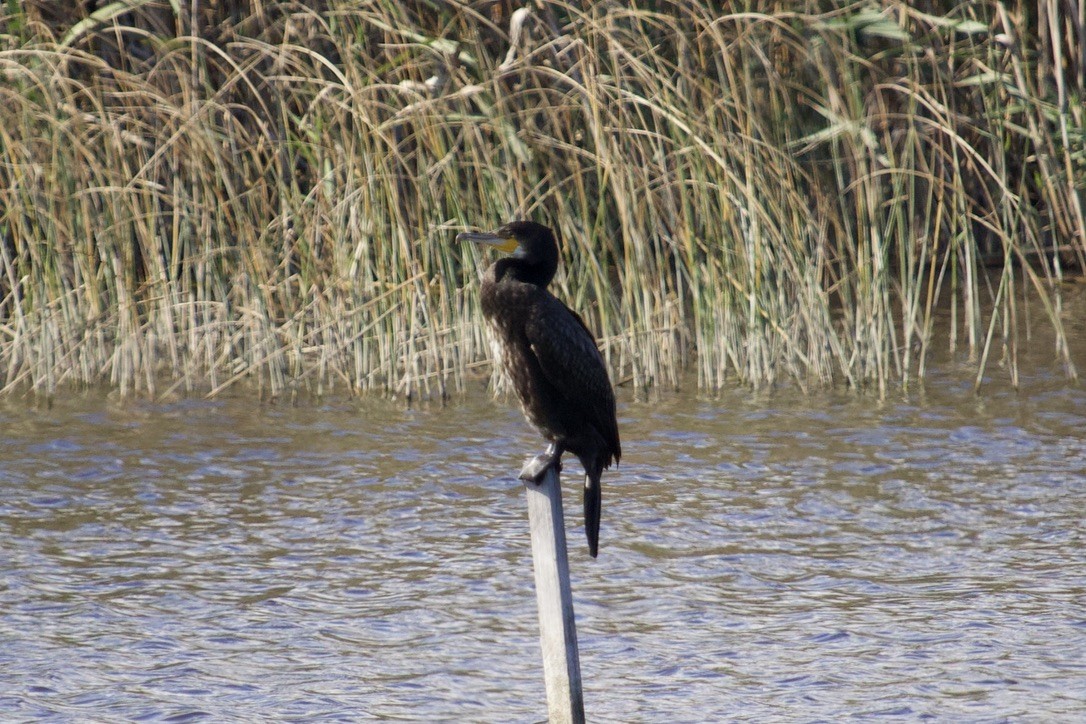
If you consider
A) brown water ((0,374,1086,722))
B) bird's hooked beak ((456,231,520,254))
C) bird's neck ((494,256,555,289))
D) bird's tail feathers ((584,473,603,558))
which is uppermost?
bird's hooked beak ((456,231,520,254))

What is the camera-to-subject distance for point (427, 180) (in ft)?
22.2

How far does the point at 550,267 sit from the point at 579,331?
0.62 feet

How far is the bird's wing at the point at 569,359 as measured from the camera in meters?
→ 3.78

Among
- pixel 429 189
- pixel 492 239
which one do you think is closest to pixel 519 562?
pixel 492 239

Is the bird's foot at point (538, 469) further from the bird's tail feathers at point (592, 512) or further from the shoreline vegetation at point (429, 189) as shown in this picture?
the shoreline vegetation at point (429, 189)

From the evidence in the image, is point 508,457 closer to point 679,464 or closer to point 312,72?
point 679,464

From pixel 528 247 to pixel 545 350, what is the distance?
266 mm

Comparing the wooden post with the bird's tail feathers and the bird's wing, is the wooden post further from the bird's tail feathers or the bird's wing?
the bird's wing

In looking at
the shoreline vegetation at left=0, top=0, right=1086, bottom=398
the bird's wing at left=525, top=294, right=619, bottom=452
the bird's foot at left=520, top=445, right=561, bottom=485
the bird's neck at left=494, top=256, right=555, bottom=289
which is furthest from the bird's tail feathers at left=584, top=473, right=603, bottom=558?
the shoreline vegetation at left=0, top=0, right=1086, bottom=398

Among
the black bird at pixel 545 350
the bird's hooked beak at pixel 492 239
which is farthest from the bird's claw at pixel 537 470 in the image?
the bird's hooked beak at pixel 492 239

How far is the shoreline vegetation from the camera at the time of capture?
21.8 ft

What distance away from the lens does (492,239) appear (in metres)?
3.80

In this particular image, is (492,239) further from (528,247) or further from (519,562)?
(519,562)

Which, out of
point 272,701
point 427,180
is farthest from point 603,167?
point 272,701
